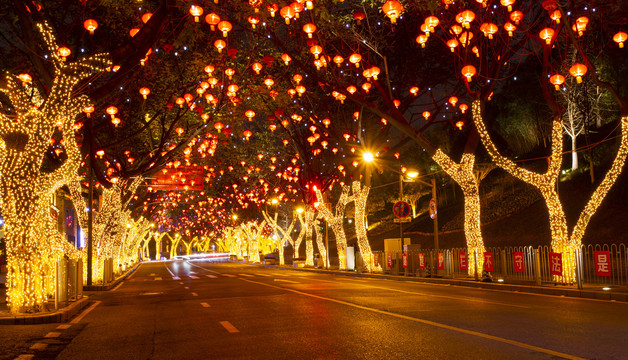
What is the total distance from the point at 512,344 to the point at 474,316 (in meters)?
3.36

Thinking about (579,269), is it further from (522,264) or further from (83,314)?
(83,314)

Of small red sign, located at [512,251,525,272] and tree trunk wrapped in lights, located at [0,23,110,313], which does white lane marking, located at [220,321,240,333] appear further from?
small red sign, located at [512,251,525,272]

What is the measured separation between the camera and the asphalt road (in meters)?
→ 7.91

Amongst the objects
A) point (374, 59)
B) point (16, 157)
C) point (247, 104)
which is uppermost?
point (374, 59)

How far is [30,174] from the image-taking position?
13.7 meters

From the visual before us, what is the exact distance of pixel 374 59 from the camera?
92.3ft

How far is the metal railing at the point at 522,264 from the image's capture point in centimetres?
1827

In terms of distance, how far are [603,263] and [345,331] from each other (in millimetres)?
11504

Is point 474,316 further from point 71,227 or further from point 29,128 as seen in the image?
point 71,227

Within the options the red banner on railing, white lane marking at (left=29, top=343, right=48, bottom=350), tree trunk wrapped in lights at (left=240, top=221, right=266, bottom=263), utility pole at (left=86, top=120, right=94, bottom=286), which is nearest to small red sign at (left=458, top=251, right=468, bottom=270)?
the red banner on railing

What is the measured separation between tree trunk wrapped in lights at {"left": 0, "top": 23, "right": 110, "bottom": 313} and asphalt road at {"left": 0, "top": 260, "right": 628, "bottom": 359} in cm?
141

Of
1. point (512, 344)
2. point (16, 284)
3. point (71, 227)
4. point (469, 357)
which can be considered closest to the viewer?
point (469, 357)

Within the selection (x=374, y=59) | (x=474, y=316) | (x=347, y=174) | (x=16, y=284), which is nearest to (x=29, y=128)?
(x=16, y=284)

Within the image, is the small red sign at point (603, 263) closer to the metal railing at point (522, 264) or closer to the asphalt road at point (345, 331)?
the metal railing at point (522, 264)
